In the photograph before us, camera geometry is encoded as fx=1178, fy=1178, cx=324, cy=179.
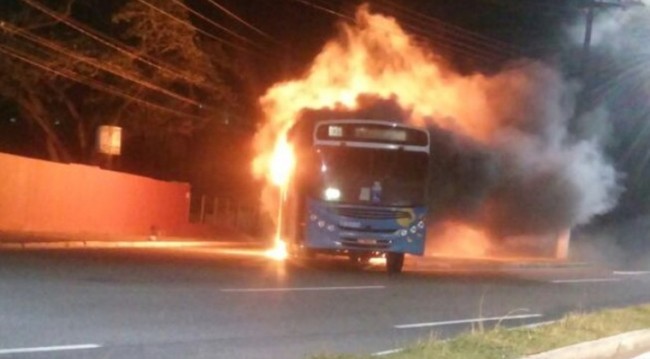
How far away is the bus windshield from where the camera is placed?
27.4 meters

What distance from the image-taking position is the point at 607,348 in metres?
14.5

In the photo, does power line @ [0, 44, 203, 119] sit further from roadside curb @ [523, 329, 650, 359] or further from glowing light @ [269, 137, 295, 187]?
roadside curb @ [523, 329, 650, 359]

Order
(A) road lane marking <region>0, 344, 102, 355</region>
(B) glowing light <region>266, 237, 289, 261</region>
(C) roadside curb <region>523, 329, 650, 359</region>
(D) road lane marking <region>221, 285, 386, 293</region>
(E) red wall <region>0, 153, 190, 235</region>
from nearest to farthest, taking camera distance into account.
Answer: (A) road lane marking <region>0, 344, 102, 355</region>, (C) roadside curb <region>523, 329, 650, 359</region>, (D) road lane marking <region>221, 285, 386, 293</region>, (B) glowing light <region>266, 237, 289, 261</region>, (E) red wall <region>0, 153, 190, 235</region>

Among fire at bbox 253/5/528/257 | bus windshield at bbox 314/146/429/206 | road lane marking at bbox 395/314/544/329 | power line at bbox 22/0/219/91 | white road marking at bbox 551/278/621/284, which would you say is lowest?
road lane marking at bbox 395/314/544/329

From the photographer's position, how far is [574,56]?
4772 centimetres

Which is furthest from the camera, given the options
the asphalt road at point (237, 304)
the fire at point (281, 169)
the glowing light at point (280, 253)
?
the glowing light at point (280, 253)

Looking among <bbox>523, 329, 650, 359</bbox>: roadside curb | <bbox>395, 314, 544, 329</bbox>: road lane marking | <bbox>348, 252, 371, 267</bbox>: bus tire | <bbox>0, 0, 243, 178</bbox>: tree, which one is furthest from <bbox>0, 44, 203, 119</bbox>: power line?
<bbox>523, 329, 650, 359</bbox>: roadside curb

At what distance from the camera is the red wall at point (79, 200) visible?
36750 mm

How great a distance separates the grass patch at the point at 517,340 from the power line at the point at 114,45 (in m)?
28.6

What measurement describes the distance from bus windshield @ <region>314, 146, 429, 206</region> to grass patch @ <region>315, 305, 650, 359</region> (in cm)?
1073

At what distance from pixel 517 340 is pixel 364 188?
46.3 feet

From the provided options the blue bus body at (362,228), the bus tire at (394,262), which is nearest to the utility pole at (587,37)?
the bus tire at (394,262)

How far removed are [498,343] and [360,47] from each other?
26.0 meters

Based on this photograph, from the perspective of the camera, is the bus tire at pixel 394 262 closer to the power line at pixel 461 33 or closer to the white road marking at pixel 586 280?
the white road marking at pixel 586 280
